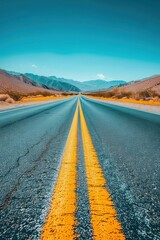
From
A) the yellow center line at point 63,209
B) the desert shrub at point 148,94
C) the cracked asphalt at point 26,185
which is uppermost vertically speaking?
the desert shrub at point 148,94

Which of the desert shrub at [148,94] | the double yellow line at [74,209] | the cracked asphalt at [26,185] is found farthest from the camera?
the desert shrub at [148,94]

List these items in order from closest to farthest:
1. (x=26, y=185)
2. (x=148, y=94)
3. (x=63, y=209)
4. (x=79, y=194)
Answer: (x=63, y=209)
(x=79, y=194)
(x=26, y=185)
(x=148, y=94)

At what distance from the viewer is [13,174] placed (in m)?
2.56

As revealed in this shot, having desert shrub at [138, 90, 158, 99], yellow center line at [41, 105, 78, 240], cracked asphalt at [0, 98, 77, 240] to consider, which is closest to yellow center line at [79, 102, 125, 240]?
yellow center line at [41, 105, 78, 240]

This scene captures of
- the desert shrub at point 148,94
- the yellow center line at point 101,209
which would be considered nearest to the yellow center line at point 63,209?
the yellow center line at point 101,209

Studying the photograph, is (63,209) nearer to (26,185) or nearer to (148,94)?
(26,185)

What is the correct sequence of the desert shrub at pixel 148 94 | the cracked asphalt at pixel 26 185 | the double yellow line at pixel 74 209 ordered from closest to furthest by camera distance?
the double yellow line at pixel 74 209
the cracked asphalt at pixel 26 185
the desert shrub at pixel 148 94

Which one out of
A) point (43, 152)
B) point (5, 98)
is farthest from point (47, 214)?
point (5, 98)

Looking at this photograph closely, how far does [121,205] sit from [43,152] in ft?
7.20

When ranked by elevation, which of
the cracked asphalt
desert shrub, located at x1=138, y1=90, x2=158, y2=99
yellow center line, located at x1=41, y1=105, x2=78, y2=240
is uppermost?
desert shrub, located at x1=138, y1=90, x2=158, y2=99

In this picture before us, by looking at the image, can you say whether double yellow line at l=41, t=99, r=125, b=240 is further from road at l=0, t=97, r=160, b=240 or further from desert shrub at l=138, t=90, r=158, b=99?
desert shrub at l=138, t=90, r=158, b=99

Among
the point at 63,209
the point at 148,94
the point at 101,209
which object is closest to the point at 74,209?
the point at 63,209

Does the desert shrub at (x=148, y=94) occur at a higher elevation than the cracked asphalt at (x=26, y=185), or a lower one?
higher

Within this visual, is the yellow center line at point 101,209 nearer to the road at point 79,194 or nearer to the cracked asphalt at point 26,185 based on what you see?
the road at point 79,194
